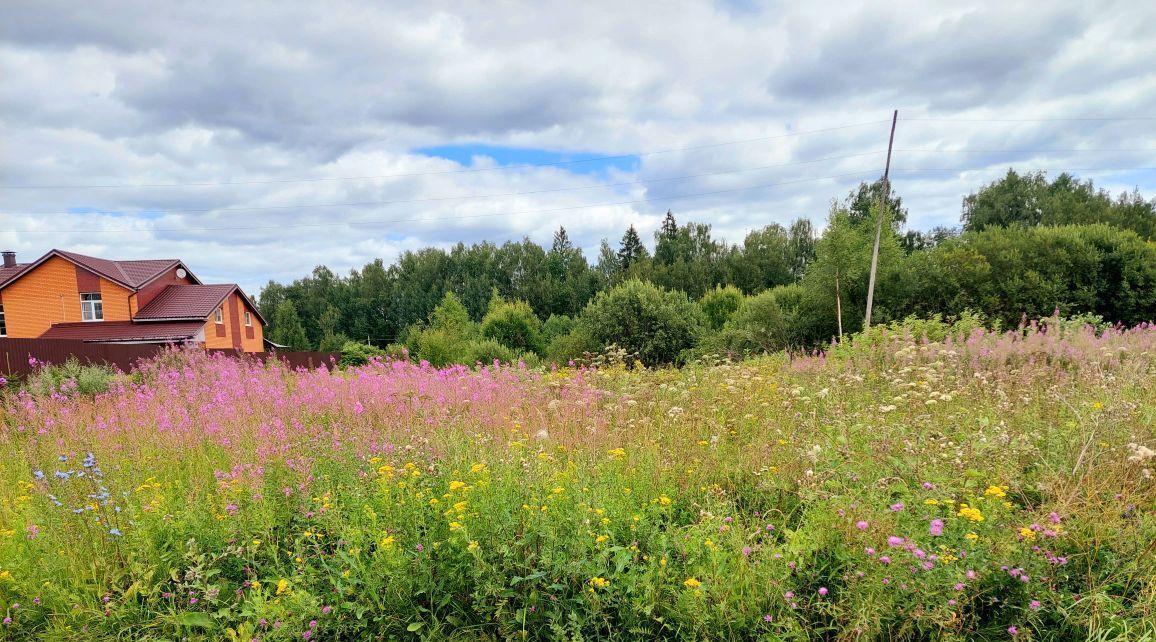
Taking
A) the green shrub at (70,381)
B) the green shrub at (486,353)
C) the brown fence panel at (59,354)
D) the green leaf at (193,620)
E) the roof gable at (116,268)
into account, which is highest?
the roof gable at (116,268)

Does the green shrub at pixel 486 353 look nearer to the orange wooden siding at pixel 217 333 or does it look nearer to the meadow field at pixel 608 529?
the orange wooden siding at pixel 217 333

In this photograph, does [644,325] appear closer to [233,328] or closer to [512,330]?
[512,330]

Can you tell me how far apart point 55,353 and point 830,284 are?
27.4 m

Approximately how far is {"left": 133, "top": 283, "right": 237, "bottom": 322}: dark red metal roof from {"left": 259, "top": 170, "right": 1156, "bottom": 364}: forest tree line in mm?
11489

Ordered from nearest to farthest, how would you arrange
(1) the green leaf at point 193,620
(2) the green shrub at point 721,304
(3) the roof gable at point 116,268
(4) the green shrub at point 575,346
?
(1) the green leaf at point 193,620 < (4) the green shrub at point 575,346 < (3) the roof gable at point 116,268 < (2) the green shrub at point 721,304

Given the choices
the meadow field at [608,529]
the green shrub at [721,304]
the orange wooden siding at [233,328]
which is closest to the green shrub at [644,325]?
the green shrub at [721,304]

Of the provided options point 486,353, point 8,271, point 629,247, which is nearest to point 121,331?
point 8,271

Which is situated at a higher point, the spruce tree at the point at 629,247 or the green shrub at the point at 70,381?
the spruce tree at the point at 629,247

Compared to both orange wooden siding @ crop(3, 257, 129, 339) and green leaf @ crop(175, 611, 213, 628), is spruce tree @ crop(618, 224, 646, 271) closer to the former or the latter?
orange wooden siding @ crop(3, 257, 129, 339)

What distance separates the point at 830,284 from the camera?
88.9ft

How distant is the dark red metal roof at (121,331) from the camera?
102ft

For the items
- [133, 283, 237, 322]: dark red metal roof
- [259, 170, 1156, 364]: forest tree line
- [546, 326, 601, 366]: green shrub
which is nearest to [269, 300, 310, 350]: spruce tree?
[259, 170, 1156, 364]: forest tree line

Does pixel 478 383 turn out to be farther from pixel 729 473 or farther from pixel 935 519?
pixel 935 519

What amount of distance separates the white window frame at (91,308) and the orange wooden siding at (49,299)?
224mm
